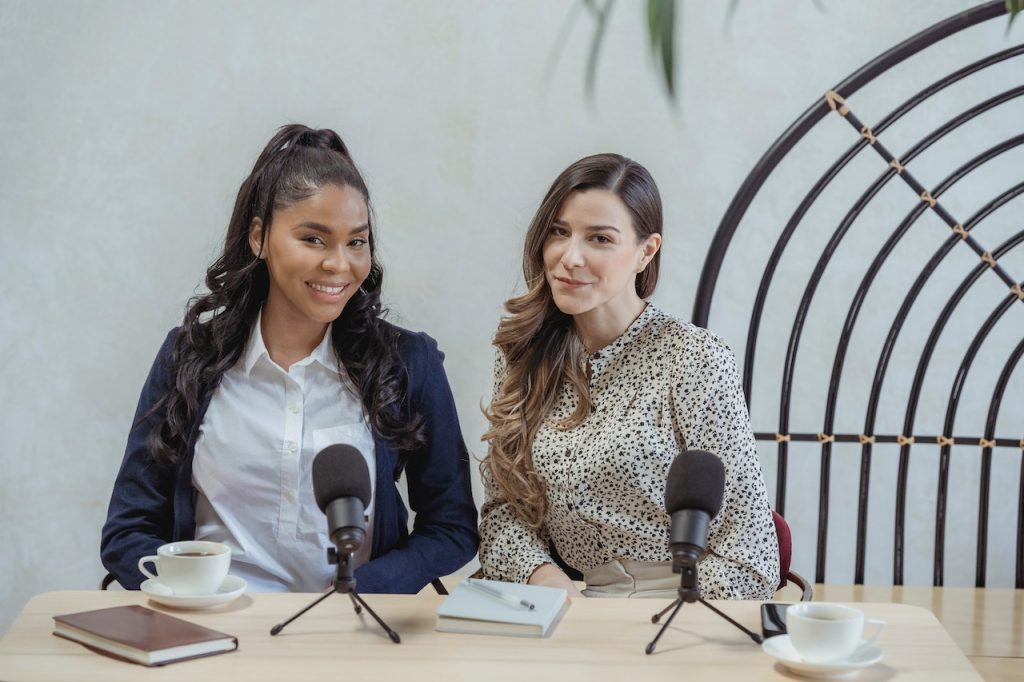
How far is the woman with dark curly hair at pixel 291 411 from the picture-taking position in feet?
6.91

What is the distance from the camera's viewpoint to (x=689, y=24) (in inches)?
124

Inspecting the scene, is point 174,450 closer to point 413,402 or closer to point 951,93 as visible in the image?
point 413,402

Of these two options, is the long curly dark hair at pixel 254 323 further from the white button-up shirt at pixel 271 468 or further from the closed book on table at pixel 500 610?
the closed book on table at pixel 500 610

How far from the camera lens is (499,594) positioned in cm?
168

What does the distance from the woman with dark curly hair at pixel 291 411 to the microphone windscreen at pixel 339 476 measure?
1.69ft

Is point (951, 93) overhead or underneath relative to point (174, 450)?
overhead

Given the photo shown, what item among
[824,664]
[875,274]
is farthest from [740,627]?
[875,274]

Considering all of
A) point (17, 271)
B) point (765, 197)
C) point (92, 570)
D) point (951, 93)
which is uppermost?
point (951, 93)

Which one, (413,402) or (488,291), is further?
(488,291)

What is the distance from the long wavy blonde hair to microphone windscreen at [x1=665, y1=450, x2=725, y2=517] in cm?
69

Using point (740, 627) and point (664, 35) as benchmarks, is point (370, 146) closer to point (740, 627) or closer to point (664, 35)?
point (740, 627)

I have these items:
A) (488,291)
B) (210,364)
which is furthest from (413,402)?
(488,291)

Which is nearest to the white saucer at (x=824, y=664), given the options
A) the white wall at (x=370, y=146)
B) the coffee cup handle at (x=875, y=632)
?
the coffee cup handle at (x=875, y=632)

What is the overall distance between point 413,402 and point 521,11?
4.67 feet
